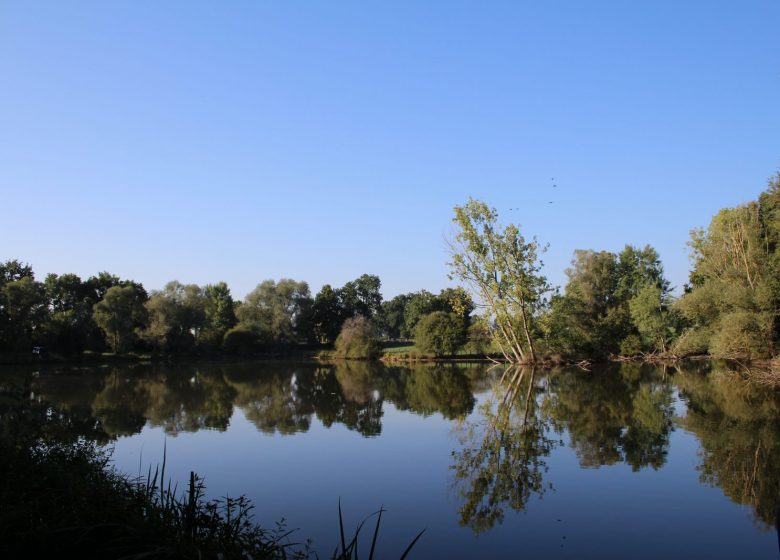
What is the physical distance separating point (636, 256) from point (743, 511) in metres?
47.0

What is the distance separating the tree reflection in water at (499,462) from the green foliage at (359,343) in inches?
1473

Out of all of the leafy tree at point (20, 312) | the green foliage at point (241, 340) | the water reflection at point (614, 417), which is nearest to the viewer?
the water reflection at point (614, 417)

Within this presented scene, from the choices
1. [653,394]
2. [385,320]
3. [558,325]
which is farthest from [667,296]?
[385,320]

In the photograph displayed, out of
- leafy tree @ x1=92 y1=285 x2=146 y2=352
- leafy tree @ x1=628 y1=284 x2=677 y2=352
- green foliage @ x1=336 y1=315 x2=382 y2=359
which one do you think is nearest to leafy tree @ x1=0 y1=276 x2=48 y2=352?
leafy tree @ x1=92 y1=285 x2=146 y2=352

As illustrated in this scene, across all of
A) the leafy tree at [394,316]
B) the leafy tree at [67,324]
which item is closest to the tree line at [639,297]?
the leafy tree at [67,324]

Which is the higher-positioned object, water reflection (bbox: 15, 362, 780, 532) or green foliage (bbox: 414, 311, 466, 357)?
green foliage (bbox: 414, 311, 466, 357)

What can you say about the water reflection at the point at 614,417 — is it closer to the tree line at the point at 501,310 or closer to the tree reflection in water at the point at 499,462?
the tree reflection in water at the point at 499,462

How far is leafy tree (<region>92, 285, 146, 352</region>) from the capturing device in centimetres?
5084

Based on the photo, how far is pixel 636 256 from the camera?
5188 cm

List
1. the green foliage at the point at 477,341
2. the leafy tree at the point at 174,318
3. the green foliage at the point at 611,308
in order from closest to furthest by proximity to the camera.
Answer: the green foliage at the point at 611,308 → the green foliage at the point at 477,341 → the leafy tree at the point at 174,318

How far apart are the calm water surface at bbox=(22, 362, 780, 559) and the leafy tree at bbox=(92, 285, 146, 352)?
92.6 ft

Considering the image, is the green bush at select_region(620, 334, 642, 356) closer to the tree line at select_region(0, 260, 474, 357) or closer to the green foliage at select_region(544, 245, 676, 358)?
the green foliage at select_region(544, 245, 676, 358)

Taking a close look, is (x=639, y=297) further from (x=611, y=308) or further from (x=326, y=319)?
(x=326, y=319)

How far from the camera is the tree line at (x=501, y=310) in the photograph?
31094 millimetres
